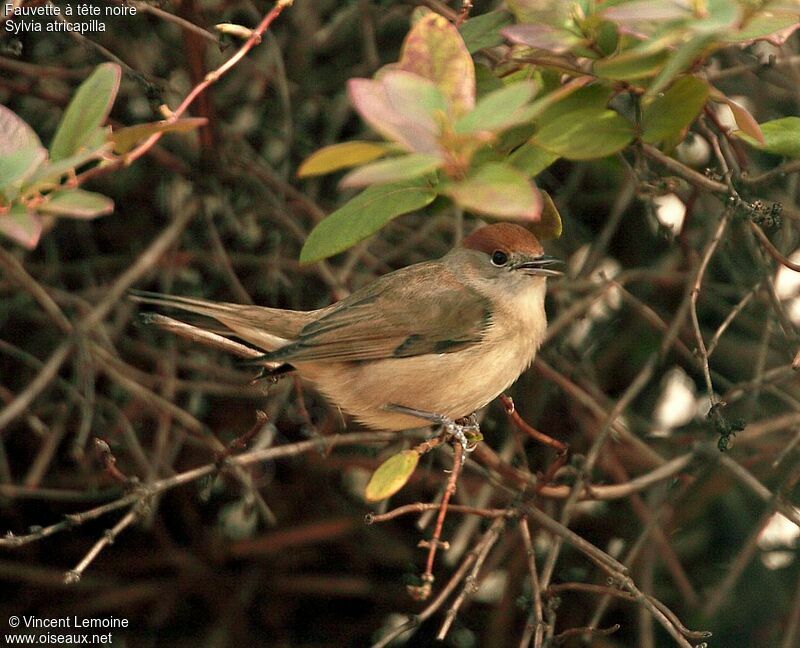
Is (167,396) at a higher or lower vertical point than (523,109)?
lower

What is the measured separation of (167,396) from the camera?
3645mm

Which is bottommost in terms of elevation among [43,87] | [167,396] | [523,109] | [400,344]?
[167,396]

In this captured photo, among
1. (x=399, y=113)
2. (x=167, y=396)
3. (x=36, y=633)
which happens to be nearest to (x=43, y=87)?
(x=167, y=396)

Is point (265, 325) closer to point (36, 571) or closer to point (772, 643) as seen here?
point (36, 571)

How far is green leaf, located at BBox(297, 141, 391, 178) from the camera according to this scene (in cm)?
149

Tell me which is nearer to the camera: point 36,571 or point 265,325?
point 265,325

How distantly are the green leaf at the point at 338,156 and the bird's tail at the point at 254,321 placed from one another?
1530 mm

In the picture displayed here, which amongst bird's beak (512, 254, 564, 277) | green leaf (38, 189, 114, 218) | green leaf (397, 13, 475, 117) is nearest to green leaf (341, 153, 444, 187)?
green leaf (397, 13, 475, 117)

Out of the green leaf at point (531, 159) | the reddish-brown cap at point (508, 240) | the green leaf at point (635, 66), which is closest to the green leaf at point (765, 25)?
the green leaf at point (635, 66)

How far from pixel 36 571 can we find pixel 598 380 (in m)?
2.35

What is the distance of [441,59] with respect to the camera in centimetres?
175

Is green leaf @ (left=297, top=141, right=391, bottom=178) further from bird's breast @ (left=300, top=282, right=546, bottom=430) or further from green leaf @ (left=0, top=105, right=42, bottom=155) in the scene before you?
bird's breast @ (left=300, top=282, right=546, bottom=430)

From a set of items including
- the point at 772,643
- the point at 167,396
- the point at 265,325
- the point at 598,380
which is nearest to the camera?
the point at 265,325

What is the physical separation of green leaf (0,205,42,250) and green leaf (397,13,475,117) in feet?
2.18
